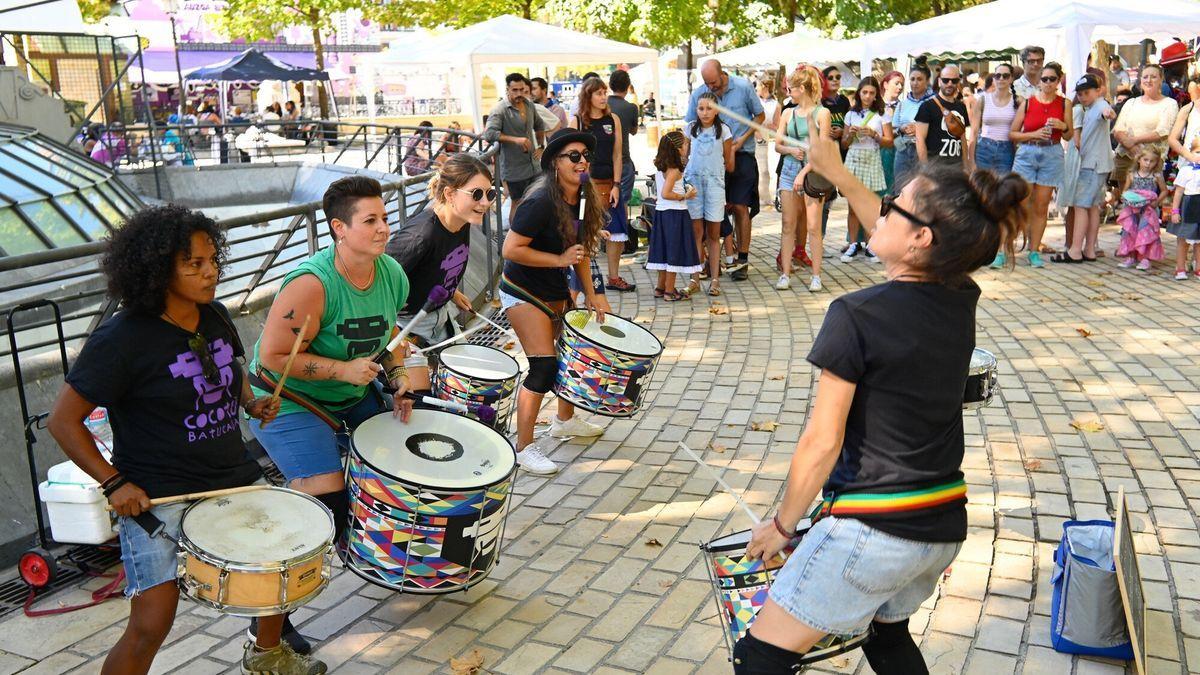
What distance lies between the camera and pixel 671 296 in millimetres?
10281

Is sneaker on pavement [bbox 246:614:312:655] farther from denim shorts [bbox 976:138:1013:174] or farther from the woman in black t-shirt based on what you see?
denim shorts [bbox 976:138:1013:174]

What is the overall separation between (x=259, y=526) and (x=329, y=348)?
946 mm

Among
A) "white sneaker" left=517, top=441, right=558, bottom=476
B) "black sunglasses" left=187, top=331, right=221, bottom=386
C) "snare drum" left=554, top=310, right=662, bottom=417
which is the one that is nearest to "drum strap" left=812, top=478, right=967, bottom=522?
"black sunglasses" left=187, top=331, right=221, bottom=386

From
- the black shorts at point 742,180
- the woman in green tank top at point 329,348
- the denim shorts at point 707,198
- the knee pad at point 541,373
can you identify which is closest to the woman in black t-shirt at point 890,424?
the woman in green tank top at point 329,348

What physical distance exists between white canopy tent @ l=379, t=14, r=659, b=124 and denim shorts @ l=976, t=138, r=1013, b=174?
7.79 metres

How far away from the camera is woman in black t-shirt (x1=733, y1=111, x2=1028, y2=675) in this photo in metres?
2.56

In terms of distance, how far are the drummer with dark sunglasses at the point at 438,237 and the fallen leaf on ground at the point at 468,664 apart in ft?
5.41

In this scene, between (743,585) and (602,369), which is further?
(602,369)

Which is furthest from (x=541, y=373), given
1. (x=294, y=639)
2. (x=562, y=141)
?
(x=294, y=639)

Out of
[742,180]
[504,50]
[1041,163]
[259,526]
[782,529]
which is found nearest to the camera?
[782,529]

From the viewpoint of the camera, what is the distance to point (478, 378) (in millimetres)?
5379

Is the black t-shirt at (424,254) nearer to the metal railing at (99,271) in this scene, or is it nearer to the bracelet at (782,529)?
the metal railing at (99,271)

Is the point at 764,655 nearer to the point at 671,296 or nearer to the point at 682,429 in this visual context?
the point at 682,429

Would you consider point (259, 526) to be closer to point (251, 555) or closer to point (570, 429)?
point (251, 555)
